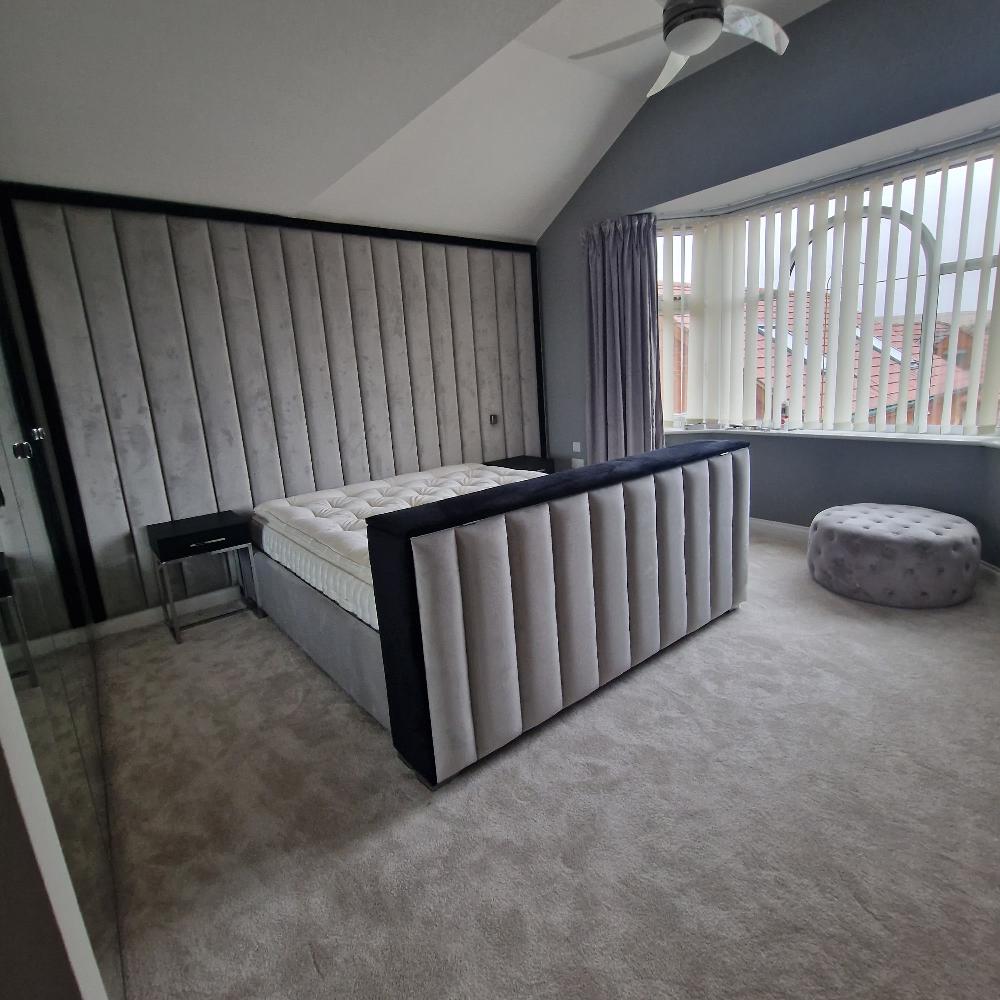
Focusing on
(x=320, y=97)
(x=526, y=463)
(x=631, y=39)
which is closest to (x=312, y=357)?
(x=320, y=97)

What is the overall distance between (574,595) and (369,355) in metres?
2.53

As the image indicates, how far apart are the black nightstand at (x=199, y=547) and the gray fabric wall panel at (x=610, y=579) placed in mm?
2046

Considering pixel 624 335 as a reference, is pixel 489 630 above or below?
below

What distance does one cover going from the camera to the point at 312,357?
11.4ft

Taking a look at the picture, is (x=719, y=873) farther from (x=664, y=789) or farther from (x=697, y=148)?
(x=697, y=148)

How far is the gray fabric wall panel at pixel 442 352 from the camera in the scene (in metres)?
3.99

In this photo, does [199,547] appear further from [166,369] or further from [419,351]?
[419,351]

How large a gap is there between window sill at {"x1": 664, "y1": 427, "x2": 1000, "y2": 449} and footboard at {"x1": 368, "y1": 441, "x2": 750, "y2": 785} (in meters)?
1.56

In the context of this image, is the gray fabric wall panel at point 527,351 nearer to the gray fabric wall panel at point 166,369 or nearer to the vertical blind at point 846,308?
the vertical blind at point 846,308

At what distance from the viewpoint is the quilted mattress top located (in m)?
2.31

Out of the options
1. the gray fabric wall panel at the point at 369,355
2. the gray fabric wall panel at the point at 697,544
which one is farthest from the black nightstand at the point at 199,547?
the gray fabric wall panel at the point at 697,544

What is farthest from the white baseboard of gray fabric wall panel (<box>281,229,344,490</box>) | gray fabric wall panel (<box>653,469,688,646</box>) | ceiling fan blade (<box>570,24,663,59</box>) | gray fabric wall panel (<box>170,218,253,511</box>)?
ceiling fan blade (<box>570,24,663,59</box>)

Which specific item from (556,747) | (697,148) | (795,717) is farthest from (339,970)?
(697,148)

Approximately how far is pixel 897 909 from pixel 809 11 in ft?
12.4
